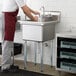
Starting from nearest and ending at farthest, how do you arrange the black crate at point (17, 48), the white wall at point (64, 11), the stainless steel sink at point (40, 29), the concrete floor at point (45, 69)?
the stainless steel sink at point (40, 29) → the concrete floor at point (45, 69) → the white wall at point (64, 11) → the black crate at point (17, 48)

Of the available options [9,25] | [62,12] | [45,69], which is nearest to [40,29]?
[9,25]

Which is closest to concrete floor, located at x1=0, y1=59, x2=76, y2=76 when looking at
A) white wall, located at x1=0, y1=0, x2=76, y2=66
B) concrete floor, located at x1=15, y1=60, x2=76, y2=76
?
concrete floor, located at x1=15, y1=60, x2=76, y2=76

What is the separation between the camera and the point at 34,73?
4180mm

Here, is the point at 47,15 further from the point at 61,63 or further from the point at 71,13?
the point at 61,63

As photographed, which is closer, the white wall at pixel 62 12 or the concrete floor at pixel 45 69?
the concrete floor at pixel 45 69

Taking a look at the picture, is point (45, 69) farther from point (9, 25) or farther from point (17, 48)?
point (9, 25)

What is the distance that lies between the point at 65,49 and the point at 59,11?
0.96m

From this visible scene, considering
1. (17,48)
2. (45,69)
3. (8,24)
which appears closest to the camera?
(8,24)

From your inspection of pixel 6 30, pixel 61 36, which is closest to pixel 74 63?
pixel 61 36

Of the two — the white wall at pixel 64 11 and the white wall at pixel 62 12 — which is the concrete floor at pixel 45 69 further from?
the white wall at pixel 64 11

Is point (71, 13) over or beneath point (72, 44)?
over

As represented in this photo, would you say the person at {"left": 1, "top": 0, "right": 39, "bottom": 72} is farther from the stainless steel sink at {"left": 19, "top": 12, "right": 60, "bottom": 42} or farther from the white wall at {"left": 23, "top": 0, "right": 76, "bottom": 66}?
the white wall at {"left": 23, "top": 0, "right": 76, "bottom": 66}

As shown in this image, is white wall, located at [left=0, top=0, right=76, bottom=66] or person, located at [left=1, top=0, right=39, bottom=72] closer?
person, located at [left=1, top=0, right=39, bottom=72]

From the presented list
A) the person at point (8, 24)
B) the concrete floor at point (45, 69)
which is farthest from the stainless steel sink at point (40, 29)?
the concrete floor at point (45, 69)
